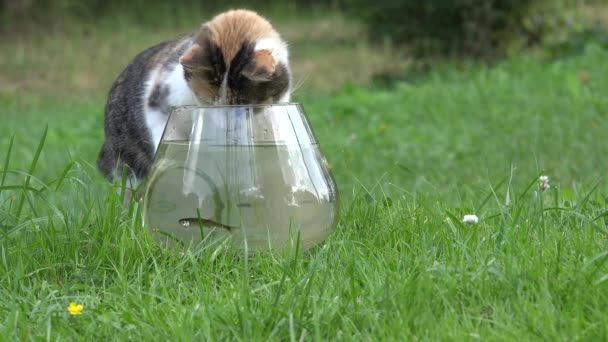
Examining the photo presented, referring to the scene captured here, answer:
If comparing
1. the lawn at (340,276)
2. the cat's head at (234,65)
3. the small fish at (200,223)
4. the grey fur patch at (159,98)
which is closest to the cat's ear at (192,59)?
the cat's head at (234,65)

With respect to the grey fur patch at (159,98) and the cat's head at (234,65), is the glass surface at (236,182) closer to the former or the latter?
the cat's head at (234,65)

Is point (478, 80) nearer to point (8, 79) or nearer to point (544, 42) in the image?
point (544, 42)

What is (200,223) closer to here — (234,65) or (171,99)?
(234,65)

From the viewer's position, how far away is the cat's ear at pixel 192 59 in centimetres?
281

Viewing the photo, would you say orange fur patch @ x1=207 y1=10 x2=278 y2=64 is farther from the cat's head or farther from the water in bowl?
the water in bowl

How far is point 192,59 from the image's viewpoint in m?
2.83

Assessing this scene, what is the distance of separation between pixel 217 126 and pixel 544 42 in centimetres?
831

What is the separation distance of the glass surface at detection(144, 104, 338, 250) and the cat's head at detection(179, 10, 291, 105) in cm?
59

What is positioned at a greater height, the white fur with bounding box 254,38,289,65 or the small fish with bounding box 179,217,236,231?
the white fur with bounding box 254,38,289,65

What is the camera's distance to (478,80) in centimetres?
737

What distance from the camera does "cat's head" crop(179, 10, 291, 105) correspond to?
283 centimetres

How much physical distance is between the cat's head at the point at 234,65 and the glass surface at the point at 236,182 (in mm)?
587

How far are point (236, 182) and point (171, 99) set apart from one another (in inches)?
42.4

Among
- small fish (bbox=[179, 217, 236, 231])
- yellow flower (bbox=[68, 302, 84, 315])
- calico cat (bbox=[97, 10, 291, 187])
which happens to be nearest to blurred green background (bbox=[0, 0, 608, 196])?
calico cat (bbox=[97, 10, 291, 187])
